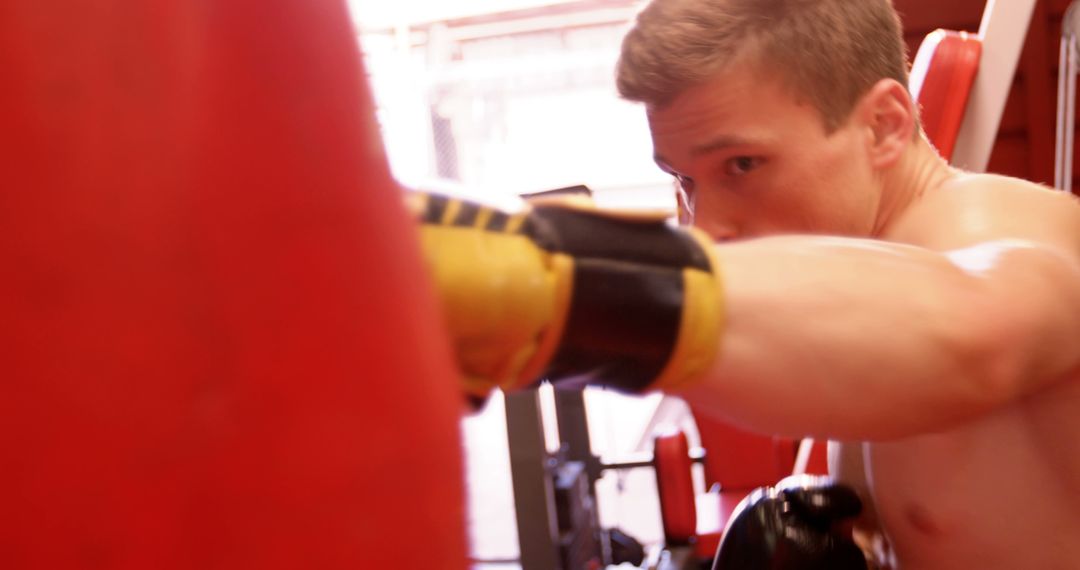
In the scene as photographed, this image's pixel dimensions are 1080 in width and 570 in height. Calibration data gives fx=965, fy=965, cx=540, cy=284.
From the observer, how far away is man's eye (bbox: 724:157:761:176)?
2.64 ft

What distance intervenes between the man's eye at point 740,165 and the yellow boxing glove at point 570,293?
1.40 feet

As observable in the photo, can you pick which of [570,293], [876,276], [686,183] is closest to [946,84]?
[686,183]

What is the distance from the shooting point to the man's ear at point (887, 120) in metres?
0.86

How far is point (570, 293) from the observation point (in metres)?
0.37

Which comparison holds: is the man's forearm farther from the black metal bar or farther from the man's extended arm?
the black metal bar

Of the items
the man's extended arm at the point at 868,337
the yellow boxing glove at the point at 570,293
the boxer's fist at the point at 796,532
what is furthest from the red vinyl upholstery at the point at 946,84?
the yellow boxing glove at the point at 570,293

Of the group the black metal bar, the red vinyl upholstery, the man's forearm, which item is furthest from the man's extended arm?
the black metal bar

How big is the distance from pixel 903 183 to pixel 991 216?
9.6 inches

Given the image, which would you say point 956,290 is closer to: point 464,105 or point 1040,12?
point 1040,12

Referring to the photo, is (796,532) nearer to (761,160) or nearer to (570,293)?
(761,160)

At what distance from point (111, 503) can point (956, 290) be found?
1.15ft

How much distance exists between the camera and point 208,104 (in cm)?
25

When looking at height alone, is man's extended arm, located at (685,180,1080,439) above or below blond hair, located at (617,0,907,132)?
below

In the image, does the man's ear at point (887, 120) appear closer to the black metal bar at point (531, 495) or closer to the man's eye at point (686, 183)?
the man's eye at point (686, 183)
